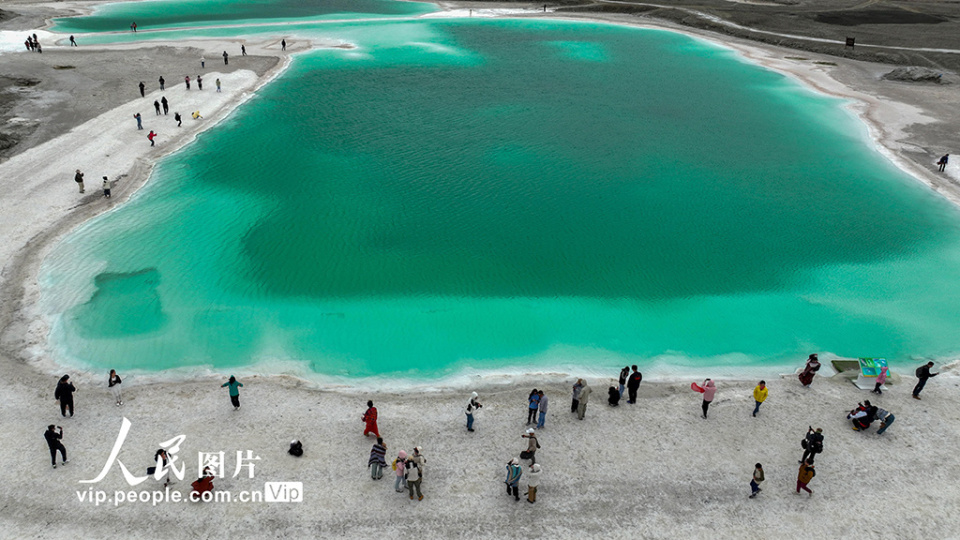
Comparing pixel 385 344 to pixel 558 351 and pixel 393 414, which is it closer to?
pixel 393 414

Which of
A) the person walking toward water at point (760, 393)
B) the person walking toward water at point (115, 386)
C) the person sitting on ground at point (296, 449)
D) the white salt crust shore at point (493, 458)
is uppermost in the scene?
the person walking toward water at point (115, 386)

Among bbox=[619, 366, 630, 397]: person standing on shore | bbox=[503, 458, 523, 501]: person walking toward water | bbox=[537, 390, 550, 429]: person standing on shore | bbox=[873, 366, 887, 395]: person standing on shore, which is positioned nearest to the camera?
bbox=[503, 458, 523, 501]: person walking toward water

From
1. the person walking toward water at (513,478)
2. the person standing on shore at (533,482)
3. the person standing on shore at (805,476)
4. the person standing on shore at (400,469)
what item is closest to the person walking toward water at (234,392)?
the person standing on shore at (400,469)

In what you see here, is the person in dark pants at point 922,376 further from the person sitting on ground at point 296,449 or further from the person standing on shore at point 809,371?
the person sitting on ground at point 296,449

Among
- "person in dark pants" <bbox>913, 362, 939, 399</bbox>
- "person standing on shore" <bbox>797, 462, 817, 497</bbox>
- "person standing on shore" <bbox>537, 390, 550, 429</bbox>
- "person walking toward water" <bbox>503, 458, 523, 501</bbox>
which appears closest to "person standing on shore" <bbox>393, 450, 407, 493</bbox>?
"person walking toward water" <bbox>503, 458, 523, 501</bbox>

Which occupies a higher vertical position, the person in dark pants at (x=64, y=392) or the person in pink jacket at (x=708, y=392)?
the person in dark pants at (x=64, y=392)

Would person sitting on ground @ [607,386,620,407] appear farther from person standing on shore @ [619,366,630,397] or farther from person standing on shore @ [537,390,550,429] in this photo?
person standing on shore @ [537,390,550,429]
